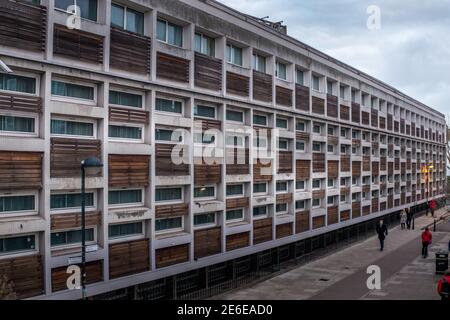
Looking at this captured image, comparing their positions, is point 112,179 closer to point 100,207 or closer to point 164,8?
point 100,207

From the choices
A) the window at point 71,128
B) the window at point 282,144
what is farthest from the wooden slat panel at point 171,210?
the window at point 282,144

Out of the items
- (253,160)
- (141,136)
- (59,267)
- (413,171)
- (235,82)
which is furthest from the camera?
(413,171)

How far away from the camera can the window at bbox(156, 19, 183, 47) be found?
19.1 metres

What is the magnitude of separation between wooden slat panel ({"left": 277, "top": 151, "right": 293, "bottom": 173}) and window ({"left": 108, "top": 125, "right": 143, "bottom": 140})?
33.3ft

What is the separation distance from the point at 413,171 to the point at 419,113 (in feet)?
21.6

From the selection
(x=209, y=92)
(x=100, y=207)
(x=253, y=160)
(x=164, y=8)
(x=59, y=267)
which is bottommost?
(x=59, y=267)

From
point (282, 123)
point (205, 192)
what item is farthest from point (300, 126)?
point (205, 192)

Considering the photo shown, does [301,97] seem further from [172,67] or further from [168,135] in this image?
[168,135]

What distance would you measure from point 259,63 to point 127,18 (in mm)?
9163

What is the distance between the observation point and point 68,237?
15.7 m

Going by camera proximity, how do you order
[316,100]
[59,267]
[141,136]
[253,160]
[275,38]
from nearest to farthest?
[59,267], [141,136], [253,160], [275,38], [316,100]

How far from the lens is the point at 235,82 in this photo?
22.7 meters

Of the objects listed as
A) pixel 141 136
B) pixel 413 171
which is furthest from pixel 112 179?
pixel 413 171
